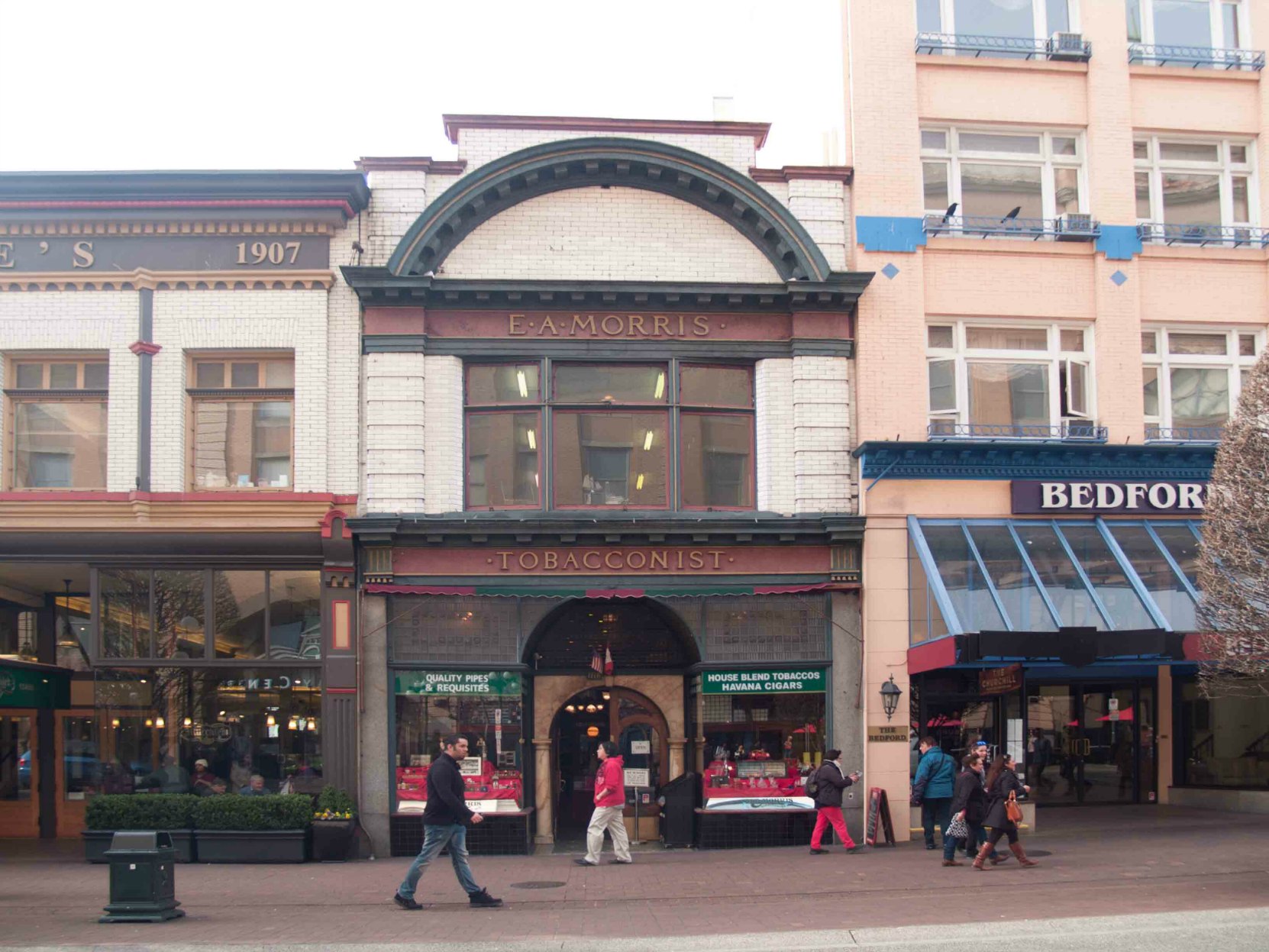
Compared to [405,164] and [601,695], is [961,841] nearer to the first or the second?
[601,695]

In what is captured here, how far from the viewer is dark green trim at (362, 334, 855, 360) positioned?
18969 mm

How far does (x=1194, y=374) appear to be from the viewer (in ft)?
68.1

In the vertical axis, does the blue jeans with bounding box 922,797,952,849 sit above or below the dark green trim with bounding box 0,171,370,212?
below

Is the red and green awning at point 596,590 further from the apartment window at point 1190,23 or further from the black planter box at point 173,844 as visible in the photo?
the apartment window at point 1190,23

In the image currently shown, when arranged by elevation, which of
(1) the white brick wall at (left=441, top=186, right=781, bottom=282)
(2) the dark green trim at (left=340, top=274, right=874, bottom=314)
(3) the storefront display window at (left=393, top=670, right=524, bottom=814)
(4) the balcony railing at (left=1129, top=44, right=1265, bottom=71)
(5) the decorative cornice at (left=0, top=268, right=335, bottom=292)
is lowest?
(3) the storefront display window at (left=393, top=670, right=524, bottom=814)

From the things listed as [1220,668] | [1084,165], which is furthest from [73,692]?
[1084,165]

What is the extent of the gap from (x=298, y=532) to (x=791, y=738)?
24.8 feet

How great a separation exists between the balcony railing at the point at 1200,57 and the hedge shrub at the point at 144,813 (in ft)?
59.4

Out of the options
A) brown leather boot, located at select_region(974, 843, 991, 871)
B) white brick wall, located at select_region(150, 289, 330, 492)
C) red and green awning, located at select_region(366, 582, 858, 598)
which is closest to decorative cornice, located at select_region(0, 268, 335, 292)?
white brick wall, located at select_region(150, 289, 330, 492)

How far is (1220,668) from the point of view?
47.5 ft

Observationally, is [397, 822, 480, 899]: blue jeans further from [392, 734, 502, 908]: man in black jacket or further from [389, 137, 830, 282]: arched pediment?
[389, 137, 830, 282]: arched pediment

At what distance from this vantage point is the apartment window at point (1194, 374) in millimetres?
20500

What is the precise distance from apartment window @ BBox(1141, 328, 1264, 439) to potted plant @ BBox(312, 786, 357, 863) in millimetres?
13085

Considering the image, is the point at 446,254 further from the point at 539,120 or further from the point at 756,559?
the point at 756,559
